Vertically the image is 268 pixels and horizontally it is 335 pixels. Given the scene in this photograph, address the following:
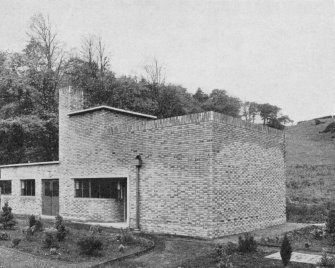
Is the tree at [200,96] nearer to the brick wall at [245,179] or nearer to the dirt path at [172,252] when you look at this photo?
the brick wall at [245,179]

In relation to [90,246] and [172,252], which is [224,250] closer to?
[172,252]

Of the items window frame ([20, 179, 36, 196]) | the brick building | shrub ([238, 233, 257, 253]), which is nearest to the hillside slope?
the brick building

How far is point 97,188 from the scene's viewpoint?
1786 cm

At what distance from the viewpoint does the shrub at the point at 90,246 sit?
10680 millimetres

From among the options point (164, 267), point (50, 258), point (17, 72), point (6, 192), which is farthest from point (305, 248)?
point (17, 72)

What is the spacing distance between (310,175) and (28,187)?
23.5 meters

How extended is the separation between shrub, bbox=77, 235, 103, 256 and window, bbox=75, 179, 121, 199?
6.38 meters

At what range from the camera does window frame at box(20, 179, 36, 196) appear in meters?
21.9

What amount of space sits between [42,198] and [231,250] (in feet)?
43.9

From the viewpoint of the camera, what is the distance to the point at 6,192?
79.3ft

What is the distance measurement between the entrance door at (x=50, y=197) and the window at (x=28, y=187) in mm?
1238

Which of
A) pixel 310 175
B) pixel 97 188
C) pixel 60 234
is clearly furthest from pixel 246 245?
pixel 310 175

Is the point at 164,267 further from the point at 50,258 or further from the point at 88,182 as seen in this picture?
the point at 88,182

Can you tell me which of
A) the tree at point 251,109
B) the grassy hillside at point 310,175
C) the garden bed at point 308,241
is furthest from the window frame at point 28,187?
the tree at point 251,109
